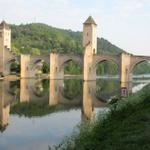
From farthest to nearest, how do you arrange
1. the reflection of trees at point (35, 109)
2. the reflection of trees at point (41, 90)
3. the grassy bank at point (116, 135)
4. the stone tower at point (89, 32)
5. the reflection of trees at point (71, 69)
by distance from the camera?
the reflection of trees at point (71, 69) → the stone tower at point (89, 32) → the reflection of trees at point (41, 90) → the reflection of trees at point (35, 109) → the grassy bank at point (116, 135)

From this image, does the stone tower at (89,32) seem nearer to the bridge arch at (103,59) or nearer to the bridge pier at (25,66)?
the bridge arch at (103,59)

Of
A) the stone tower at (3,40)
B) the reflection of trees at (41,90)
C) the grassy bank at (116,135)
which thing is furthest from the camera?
the stone tower at (3,40)

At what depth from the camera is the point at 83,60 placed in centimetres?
5406

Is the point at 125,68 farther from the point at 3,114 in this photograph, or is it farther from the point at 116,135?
the point at 116,135

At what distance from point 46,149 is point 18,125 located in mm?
5295

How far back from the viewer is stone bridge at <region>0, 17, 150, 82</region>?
174ft

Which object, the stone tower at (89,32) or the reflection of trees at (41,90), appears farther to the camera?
the stone tower at (89,32)

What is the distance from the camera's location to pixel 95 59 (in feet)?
179

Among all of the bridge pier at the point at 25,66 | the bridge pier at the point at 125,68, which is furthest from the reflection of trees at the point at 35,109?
the bridge pier at the point at 25,66

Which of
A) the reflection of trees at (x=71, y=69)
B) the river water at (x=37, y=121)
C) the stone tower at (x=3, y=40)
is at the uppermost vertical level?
the stone tower at (x=3, y=40)

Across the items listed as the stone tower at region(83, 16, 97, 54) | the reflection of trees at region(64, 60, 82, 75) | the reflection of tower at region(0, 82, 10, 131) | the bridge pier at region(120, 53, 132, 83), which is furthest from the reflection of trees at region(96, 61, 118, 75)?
the reflection of tower at region(0, 82, 10, 131)

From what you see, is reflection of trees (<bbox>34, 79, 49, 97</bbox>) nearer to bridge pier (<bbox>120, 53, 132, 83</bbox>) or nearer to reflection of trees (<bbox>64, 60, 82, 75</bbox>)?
bridge pier (<bbox>120, 53, 132, 83</bbox>)

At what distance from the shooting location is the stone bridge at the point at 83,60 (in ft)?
174

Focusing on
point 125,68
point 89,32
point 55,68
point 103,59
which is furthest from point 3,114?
point 89,32
